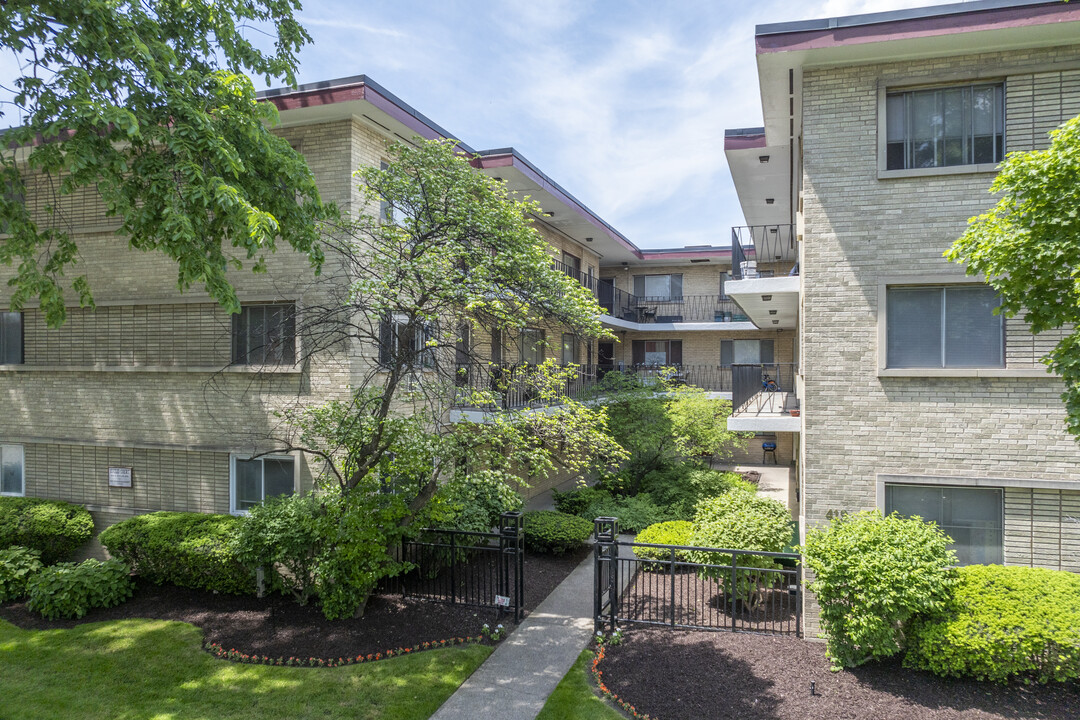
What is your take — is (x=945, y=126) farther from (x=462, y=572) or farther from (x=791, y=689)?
(x=462, y=572)

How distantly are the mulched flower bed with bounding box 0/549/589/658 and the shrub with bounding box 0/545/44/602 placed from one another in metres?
0.22

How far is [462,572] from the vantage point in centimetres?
1202

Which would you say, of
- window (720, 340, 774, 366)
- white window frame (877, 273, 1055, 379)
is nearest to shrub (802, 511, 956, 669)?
white window frame (877, 273, 1055, 379)

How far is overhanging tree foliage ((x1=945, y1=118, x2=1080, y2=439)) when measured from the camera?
5648 mm

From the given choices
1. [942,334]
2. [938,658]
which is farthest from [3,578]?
[942,334]

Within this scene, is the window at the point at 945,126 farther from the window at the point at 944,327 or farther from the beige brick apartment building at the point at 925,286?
the window at the point at 944,327

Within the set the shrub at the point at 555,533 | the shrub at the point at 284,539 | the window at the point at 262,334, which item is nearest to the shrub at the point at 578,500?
the shrub at the point at 555,533

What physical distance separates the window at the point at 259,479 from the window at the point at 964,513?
Answer: 33.2ft

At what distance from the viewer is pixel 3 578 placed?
11.3 m

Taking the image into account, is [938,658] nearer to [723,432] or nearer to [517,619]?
[517,619]

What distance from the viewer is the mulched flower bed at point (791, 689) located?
7.06 m

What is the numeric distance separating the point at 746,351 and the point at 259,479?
69.5ft

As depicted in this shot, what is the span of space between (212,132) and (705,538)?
29.9 feet

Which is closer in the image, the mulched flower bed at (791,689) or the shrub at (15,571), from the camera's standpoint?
the mulched flower bed at (791,689)
